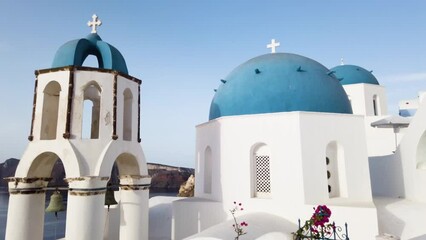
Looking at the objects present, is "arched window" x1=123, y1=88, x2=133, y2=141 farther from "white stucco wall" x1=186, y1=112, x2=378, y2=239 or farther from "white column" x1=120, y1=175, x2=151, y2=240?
"white stucco wall" x1=186, y1=112, x2=378, y2=239

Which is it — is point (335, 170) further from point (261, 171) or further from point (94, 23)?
point (94, 23)

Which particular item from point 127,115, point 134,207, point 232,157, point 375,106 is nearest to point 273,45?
point 232,157

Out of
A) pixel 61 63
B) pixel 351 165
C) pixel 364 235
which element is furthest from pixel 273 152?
pixel 61 63

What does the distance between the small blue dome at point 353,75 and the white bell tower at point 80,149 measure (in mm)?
18817

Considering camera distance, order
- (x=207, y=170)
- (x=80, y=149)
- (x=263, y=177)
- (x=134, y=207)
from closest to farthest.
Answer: (x=80, y=149), (x=134, y=207), (x=263, y=177), (x=207, y=170)

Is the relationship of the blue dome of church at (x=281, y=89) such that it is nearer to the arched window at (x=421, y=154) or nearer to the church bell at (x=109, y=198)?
the arched window at (x=421, y=154)

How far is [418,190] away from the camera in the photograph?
11.4 m

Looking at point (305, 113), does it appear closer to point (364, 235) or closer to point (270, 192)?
point (270, 192)

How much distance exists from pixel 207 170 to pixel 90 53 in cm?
641

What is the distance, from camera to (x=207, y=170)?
11969mm

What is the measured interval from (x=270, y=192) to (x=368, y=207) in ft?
9.96

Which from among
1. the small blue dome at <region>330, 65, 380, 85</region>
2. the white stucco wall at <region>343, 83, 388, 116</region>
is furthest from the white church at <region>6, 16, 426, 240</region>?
the small blue dome at <region>330, 65, 380, 85</region>

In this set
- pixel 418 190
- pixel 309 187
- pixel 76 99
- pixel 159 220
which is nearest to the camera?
pixel 76 99

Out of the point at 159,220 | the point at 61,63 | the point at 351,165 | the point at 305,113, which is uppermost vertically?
the point at 61,63
